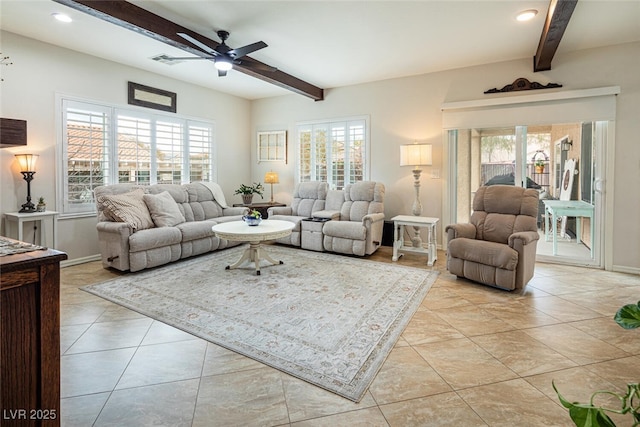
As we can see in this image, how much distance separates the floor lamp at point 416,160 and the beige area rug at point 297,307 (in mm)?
1020

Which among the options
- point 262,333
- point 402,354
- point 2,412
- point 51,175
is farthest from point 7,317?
point 51,175

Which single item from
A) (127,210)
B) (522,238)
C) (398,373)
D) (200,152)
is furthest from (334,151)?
(398,373)

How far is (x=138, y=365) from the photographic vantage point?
2135 millimetres

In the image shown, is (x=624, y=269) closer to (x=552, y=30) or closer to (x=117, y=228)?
(x=552, y=30)

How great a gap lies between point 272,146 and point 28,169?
13.0ft

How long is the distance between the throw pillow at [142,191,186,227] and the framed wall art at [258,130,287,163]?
259 cm

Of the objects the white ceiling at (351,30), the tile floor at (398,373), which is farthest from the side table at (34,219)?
the white ceiling at (351,30)

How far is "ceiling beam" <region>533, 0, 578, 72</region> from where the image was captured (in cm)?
289

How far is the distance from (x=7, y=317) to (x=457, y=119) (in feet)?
17.2

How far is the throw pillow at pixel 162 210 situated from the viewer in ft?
14.8

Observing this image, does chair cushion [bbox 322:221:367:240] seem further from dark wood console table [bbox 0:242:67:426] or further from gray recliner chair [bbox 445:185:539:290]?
dark wood console table [bbox 0:242:67:426]

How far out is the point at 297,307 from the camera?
3.05 m

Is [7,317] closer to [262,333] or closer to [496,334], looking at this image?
[262,333]

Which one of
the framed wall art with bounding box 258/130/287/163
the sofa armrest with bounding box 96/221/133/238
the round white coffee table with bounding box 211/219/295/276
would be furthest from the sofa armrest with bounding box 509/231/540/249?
the framed wall art with bounding box 258/130/287/163
